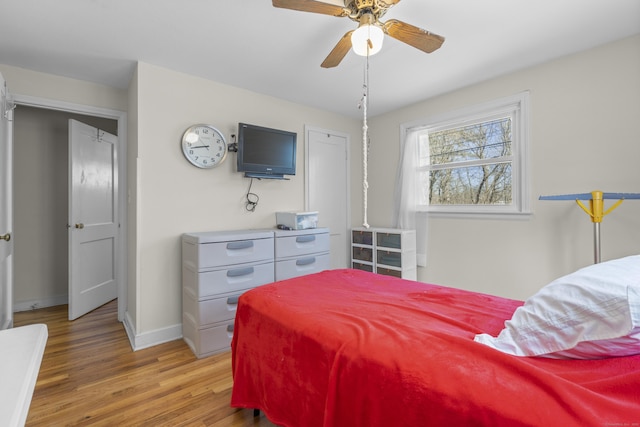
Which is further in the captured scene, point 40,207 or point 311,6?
point 40,207

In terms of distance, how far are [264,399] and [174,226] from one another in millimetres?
1778

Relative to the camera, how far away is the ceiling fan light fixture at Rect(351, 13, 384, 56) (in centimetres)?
146

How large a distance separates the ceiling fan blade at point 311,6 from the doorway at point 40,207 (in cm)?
293

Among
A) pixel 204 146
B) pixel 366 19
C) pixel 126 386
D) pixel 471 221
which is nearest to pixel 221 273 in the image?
pixel 126 386

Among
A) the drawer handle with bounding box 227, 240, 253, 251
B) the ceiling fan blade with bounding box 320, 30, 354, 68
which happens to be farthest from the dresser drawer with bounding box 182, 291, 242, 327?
the ceiling fan blade with bounding box 320, 30, 354, 68

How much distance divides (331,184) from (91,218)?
2.79 meters

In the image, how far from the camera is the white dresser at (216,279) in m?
2.30

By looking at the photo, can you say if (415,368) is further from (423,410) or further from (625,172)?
(625,172)

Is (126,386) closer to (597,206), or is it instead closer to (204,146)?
(204,146)

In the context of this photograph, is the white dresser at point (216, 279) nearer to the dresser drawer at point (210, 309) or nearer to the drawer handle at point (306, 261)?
the dresser drawer at point (210, 309)

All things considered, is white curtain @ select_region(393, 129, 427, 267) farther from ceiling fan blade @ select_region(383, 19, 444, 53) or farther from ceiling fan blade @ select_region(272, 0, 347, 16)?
ceiling fan blade @ select_region(272, 0, 347, 16)

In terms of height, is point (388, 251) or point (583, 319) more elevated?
point (583, 319)

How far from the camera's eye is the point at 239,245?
2.48 meters

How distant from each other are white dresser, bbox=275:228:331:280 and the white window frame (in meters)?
1.48
